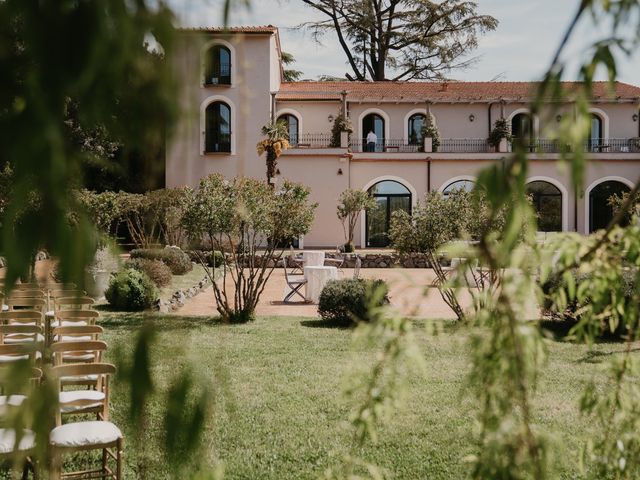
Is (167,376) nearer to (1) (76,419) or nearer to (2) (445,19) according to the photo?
(1) (76,419)

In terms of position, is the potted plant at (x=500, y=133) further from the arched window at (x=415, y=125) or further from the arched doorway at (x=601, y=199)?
the arched doorway at (x=601, y=199)

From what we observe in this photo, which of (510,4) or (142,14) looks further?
(510,4)

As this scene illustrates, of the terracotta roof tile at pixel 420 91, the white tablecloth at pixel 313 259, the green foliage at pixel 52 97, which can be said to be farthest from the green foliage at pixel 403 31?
the green foliage at pixel 52 97

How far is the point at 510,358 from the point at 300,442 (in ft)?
Result: 14.3

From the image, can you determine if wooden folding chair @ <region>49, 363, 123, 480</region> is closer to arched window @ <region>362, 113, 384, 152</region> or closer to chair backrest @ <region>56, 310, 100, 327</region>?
chair backrest @ <region>56, 310, 100, 327</region>

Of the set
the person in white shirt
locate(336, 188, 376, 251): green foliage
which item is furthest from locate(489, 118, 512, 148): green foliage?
locate(336, 188, 376, 251): green foliage

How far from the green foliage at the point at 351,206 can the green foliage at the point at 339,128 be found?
2.30 m

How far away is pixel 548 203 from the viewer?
26594 mm

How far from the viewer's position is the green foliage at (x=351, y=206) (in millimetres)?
24047

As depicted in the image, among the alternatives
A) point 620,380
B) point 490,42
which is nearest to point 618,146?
point 490,42

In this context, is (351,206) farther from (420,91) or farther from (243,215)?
(243,215)

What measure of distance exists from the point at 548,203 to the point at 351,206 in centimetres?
814

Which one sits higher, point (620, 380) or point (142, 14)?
point (142, 14)

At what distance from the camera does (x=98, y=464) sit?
16.0 feet
